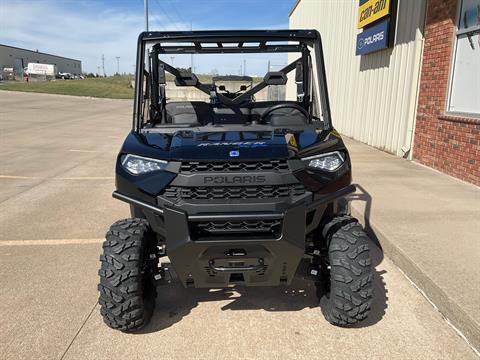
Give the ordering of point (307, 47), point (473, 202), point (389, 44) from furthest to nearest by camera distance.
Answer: point (389, 44), point (473, 202), point (307, 47)

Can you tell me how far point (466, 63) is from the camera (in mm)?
7078

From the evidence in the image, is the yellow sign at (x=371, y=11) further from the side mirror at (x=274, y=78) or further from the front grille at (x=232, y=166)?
the front grille at (x=232, y=166)

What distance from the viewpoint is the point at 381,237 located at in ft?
15.0

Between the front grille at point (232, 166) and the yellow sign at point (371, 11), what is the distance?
26.1ft

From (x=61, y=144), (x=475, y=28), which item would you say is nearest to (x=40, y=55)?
(x=61, y=144)

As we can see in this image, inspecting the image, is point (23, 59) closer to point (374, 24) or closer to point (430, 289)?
point (374, 24)

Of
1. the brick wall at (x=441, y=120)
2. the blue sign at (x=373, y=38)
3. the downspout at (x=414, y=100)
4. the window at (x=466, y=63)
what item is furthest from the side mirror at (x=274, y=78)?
the blue sign at (x=373, y=38)

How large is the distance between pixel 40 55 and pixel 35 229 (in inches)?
5530

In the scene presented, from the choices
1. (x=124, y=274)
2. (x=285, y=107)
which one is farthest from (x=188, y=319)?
(x=285, y=107)

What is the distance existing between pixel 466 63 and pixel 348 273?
18.6ft

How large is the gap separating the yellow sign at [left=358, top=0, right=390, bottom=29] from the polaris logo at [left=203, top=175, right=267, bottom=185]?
8085mm

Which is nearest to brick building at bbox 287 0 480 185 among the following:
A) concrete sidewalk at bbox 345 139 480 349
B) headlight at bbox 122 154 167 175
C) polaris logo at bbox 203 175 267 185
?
concrete sidewalk at bbox 345 139 480 349

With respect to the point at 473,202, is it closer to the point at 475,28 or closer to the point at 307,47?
the point at 475,28

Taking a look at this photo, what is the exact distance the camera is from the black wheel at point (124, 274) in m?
2.83
